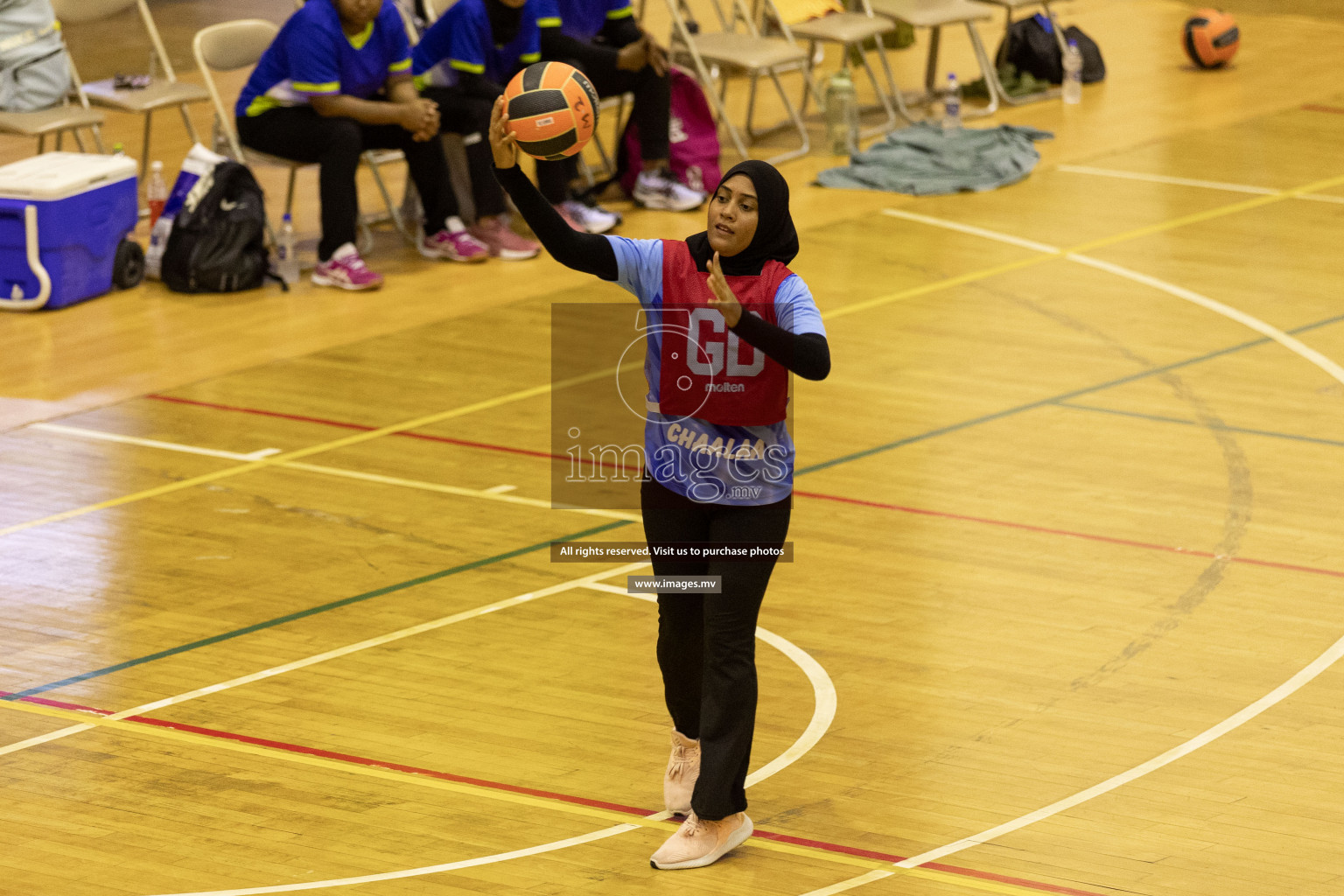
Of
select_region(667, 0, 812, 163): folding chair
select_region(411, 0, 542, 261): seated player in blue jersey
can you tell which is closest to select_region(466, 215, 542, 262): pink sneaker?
select_region(411, 0, 542, 261): seated player in blue jersey

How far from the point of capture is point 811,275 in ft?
33.2

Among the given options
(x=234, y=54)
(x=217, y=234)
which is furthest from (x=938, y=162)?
(x=217, y=234)

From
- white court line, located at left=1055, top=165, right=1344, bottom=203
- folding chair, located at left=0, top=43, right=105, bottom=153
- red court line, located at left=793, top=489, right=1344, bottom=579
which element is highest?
folding chair, located at left=0, top=43, right=105, bottom=153

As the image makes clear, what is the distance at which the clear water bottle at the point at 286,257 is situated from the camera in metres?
9.88

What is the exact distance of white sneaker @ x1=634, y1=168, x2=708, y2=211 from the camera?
11367mm

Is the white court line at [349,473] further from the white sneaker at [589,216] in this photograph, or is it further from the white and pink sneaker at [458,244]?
the white sneaker at [589,216]

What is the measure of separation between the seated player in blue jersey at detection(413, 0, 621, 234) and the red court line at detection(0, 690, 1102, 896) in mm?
5185

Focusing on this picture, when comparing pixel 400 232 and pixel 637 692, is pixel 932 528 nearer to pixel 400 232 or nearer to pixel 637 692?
pixel 637 692

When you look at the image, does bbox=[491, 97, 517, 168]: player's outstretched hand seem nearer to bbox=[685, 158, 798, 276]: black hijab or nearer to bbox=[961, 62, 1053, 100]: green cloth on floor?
bbox=[685, 158, 798, 276]: black hijab

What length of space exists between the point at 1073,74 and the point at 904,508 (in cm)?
791

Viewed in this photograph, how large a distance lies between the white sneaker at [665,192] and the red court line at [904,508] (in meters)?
3.80

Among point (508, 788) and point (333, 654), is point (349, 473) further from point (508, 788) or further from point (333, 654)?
point (508, 788)

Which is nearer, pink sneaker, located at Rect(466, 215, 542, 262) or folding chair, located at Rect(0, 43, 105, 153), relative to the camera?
folding chair, located at Rect(0, 43, 105, 153)

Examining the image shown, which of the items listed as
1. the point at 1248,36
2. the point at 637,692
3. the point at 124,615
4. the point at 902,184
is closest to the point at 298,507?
the point at 124,615
